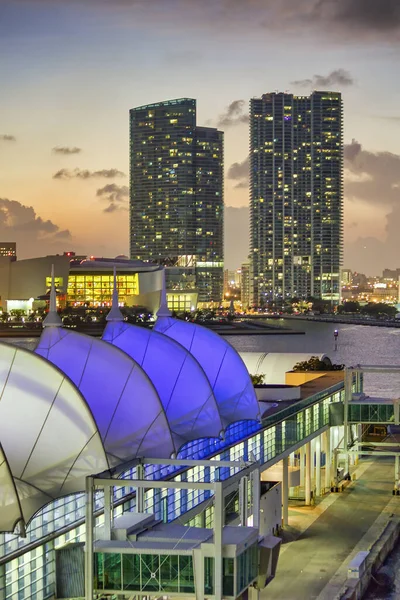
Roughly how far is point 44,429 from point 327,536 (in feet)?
42.8

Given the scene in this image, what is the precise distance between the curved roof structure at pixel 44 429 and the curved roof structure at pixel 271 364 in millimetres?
38295

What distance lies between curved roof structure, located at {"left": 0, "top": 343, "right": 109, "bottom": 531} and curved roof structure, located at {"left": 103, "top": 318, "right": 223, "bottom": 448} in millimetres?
6065

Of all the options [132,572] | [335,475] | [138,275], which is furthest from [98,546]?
[138,275]

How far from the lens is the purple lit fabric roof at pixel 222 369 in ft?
86.6

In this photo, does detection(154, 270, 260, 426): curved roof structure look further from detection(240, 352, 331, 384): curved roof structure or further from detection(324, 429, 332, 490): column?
detection(240, 352, 331, 384): curved roof structure

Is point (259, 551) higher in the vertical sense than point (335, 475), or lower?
higher

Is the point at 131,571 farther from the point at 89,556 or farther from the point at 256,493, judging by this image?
the point at 256,493

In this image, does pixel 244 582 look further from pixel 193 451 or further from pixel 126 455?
pixel 193 451

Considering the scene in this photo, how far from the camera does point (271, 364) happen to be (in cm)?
5547

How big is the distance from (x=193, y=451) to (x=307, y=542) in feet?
17.1

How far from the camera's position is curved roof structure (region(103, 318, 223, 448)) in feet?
74.2

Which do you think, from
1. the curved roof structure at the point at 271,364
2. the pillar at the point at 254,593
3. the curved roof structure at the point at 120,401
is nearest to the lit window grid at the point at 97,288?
the curved roof structure at the point at 271,364

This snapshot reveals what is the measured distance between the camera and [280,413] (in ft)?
89.3

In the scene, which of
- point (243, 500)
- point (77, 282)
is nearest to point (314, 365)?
point (243, 500)
